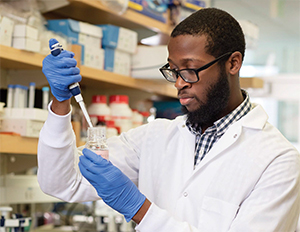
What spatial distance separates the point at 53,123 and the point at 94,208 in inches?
63.3

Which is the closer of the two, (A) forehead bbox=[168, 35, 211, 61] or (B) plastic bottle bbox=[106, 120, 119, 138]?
(A) forehead bbox=[168, 35, 211, 61]

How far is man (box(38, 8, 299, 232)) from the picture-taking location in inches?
45.4

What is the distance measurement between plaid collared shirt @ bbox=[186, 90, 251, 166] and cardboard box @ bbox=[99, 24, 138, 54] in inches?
35.9

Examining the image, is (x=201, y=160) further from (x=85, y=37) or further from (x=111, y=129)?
(x=85, y=37)

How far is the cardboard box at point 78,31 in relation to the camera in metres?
1.94

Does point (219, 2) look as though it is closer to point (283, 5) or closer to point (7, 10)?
point (283, 5)

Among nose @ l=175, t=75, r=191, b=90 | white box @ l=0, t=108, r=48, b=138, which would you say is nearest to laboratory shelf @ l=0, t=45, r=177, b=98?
white box @ l=0, t=108, r=48, b=138

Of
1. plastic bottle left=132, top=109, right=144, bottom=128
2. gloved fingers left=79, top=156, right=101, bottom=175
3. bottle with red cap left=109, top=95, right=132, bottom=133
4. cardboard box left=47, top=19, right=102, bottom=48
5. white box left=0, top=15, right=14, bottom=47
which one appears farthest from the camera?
plastic bottle left=132, top=109, right=144, bottom=128

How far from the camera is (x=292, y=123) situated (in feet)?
17.1

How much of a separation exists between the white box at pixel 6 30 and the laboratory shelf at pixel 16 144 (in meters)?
0.39

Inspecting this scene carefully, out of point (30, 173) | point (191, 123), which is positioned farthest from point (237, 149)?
point (30, 173)

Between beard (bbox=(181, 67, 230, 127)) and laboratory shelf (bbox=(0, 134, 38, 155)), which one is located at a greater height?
beard (bbox=(181, 67, 230, 127))

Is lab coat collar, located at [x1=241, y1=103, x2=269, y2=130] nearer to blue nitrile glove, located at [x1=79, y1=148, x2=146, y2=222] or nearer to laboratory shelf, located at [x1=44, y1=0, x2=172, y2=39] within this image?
blue nitrile glove, located at [x1=79, y1=148, x2=146, y2=222]

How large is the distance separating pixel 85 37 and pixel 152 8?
544 millimetres
